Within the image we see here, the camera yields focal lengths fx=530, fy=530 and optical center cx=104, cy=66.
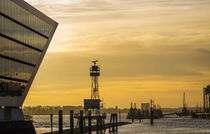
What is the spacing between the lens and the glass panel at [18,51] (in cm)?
8186

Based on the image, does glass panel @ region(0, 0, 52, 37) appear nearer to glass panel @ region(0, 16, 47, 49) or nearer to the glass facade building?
the glass facade building

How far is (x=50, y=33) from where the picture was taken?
98875mm

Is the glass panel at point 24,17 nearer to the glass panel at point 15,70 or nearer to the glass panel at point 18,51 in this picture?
the glass panel at point 18,51

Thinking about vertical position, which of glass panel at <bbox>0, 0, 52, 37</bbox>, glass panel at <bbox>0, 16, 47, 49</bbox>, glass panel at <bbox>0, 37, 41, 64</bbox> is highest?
glass panel at <bbox>0, 0, 52, 37</bbox>

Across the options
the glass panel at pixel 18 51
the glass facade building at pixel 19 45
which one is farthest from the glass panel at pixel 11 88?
the glass panel at pixel 18 51

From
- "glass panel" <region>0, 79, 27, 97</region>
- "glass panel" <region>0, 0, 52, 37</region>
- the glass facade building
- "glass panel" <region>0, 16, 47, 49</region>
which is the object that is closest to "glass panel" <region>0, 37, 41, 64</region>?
the glass facade building

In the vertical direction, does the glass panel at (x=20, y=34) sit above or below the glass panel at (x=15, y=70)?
above

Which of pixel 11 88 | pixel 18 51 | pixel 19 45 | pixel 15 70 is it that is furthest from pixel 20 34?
pixel 11 88

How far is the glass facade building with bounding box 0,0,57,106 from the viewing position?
268 ft

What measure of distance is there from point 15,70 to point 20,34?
5.96 meters

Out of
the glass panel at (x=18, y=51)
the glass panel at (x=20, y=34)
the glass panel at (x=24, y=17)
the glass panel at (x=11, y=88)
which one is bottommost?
the glass panel at (x=11, y=88)

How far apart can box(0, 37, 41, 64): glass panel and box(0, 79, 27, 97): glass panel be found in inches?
166

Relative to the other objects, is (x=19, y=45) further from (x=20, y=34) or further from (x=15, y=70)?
(x=15, y=70)

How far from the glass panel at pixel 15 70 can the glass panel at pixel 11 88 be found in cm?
113
